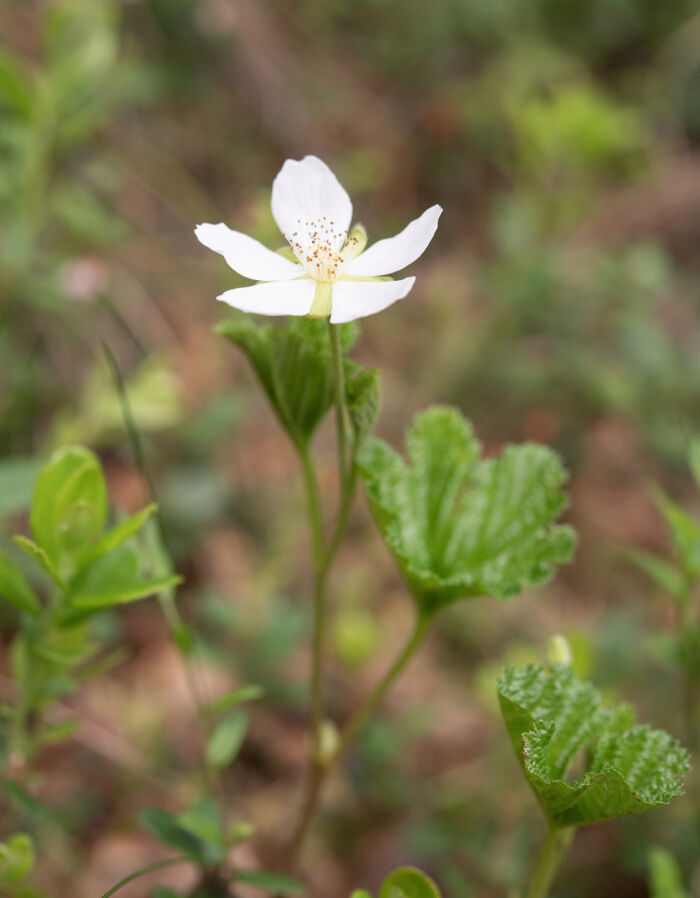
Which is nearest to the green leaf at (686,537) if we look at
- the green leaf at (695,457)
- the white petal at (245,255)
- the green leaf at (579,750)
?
the green leaf at (695,457)

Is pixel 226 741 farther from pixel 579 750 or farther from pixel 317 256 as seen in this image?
pixel 317 256

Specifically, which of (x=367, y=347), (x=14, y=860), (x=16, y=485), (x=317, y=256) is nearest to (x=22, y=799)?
(x=14, y=860)

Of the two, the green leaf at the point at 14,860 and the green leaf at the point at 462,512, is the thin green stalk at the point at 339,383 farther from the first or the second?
the green leaf at the point at 14,860

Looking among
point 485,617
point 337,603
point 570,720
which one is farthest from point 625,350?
point 570,720

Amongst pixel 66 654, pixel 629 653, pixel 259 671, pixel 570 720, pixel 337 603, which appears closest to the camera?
pixel 570 720

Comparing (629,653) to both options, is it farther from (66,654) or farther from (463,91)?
(463,91)

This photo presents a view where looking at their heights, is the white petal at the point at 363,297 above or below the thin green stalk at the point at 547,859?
above

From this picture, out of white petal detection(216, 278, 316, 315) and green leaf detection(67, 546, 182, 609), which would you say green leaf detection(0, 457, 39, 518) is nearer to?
green leaf detection(67, 546, 182, 609)
